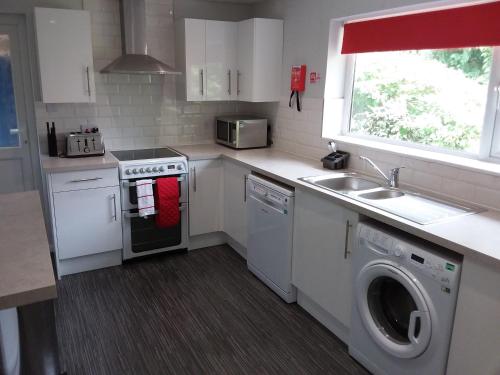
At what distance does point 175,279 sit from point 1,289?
2179 millimetres

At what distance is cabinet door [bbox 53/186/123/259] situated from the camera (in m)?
3.39

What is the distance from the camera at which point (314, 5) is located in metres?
3.51

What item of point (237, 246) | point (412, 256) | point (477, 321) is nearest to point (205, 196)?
point (237, 246)

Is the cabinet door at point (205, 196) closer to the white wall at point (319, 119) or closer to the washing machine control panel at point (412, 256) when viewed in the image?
the white wall at point (319, 119)

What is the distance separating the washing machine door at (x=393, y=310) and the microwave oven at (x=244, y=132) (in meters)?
2.11

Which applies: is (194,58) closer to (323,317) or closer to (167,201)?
(167,201)

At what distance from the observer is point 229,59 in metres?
4.10

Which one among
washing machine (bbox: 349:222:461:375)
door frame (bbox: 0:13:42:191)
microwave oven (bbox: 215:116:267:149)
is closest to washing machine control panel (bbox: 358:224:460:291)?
washing machine (bbox: 349:222:461:375)

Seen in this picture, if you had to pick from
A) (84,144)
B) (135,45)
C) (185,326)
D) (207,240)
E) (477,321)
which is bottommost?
(185,326)

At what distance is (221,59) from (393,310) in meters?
2.79

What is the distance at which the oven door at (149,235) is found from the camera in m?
3.68

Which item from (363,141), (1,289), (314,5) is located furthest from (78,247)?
(314,5)

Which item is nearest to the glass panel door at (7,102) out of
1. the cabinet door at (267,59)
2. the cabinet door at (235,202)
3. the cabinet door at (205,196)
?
the cabinet door at (205,196)

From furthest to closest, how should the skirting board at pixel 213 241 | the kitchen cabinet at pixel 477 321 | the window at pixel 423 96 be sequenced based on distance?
1. the skirting board at pixel 213 241
2. the window at pixel 423 96
3. the kitchen cabinet at pixel 477 321
